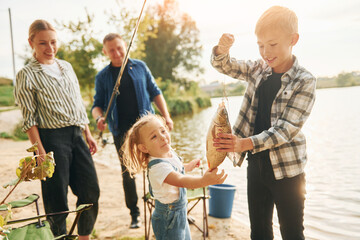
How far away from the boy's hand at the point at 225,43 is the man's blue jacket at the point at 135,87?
1.41 meters

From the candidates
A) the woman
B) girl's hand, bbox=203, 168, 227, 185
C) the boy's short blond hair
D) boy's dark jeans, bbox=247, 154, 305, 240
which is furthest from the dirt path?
the boy's short blond hair

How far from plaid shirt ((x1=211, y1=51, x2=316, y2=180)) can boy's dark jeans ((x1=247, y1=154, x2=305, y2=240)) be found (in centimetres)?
7

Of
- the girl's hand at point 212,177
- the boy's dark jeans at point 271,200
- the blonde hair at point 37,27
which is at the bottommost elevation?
the boy's dark jeans at point 271,200

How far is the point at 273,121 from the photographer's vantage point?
180 centimetres

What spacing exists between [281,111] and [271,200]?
65cm

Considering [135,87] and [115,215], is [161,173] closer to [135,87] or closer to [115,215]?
[135,87]

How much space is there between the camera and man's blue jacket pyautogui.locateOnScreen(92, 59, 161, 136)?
124 inches

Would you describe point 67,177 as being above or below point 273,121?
below

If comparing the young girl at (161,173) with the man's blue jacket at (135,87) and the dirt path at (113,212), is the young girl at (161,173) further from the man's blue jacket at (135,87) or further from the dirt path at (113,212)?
the dirt path at (113,212)

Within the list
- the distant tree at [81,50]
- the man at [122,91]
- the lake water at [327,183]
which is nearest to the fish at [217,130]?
the lake water at [327,183]

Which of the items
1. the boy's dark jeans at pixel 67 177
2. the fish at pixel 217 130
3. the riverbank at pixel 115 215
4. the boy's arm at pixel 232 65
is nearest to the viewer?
the fish at pixel 217 130

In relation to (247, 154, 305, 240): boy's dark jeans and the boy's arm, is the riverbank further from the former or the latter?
the boy's arm

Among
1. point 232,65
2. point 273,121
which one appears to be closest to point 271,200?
point 273,121

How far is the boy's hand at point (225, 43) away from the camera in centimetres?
177
